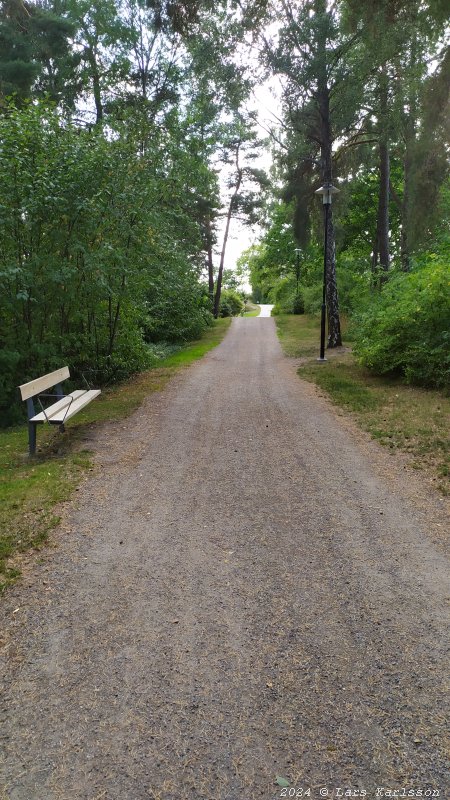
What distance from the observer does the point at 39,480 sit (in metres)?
4.90

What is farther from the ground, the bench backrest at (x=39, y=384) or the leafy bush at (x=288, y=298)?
the leafy bush at (x=288, y=298)

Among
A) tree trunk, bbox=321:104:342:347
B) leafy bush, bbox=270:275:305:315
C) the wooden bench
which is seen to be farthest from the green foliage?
leafy bush, bbox=270:275:305:315

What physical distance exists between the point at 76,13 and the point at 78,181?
43.3 ft

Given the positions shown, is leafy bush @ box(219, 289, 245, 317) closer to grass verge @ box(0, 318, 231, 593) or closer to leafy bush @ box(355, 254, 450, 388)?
leafy bush @ box(355, 254, 450, 388)

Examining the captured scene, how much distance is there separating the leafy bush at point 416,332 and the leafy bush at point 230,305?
26.9m

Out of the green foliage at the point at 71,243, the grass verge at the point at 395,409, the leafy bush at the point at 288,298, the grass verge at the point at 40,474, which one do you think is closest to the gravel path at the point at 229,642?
the grass verge at the point at 40,474

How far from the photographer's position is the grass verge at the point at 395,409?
5516 mm

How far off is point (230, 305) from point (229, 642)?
3665 cm

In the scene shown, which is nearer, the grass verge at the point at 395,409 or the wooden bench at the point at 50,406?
the grass verge at the point at 395,409

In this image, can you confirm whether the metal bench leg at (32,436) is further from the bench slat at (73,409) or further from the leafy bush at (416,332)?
the leafy bush at (416,332)

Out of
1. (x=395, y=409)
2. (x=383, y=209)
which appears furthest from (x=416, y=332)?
(x=383, y=209)

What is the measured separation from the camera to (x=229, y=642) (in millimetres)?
2697

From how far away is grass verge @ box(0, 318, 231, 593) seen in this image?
377 cm

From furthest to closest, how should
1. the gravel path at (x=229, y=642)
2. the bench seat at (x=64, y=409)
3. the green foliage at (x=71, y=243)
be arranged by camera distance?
the green foliage at (x=71, y=243), the bench seat at (x=64, y=409), the gravel path at (x=229, y=642)
